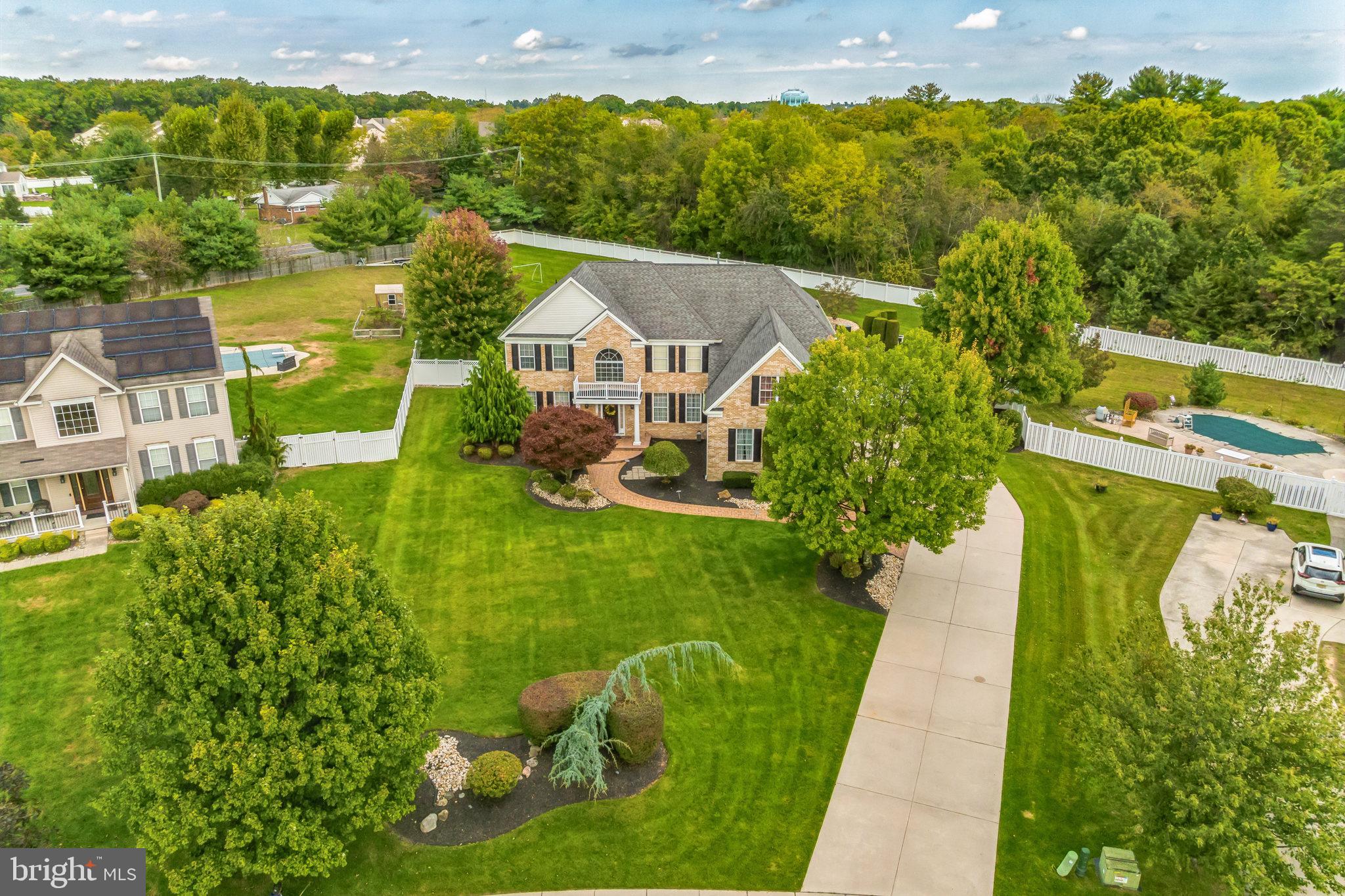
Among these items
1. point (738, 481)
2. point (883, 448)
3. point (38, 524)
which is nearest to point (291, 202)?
point (38, 524)

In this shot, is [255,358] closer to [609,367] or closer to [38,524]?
[38,524]

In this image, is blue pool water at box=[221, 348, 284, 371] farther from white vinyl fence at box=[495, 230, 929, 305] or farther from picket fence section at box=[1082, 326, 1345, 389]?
picket fence section at box=[1082, 326, 1345, 389]

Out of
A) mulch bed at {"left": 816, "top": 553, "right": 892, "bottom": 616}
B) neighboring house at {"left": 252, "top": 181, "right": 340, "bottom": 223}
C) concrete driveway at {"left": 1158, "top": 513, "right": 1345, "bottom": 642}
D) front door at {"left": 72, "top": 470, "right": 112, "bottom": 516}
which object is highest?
neighboring house at {"left": 252, "top": 181, "right": 340, "bottom": 223}

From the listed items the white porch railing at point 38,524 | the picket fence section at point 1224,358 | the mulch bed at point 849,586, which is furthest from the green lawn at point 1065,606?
the white porch railing at point 38,524

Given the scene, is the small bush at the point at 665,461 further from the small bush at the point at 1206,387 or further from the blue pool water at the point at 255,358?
the small bush at the point at 1206,387

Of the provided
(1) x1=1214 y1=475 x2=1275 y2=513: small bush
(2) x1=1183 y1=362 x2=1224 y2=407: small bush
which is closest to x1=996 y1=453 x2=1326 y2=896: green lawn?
(1) x1=1214 y1=475 x2=1275 y2=513: small bush
